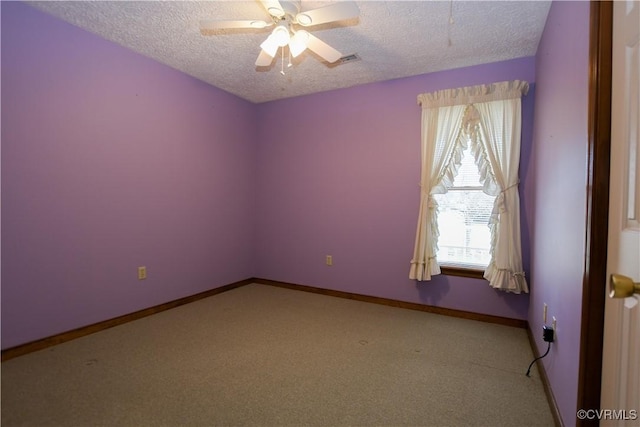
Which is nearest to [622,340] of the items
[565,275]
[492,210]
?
[565,275]

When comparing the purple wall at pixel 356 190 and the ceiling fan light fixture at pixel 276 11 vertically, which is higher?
the ceiling fan light fixture at pixel 276 11

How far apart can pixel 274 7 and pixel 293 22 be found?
22cm

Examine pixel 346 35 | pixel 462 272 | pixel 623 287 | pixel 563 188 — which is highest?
pixel 346 35

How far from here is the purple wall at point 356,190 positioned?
302 centimetres

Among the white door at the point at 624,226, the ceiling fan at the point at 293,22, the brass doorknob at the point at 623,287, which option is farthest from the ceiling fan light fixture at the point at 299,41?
the brass doorknob at the point at 623,287

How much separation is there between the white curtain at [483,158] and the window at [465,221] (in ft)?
0.33

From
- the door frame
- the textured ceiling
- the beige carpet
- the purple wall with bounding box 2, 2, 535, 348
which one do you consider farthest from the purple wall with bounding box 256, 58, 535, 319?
the door frame

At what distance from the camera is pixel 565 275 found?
1470mm

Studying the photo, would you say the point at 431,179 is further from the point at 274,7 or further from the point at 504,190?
the point at 274,7

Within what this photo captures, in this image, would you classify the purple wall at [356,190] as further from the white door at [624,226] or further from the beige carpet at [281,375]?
the white door at [624,226]

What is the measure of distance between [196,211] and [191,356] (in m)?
1.70

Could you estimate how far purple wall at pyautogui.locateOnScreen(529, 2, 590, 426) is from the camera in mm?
1258

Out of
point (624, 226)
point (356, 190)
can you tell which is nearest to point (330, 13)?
point (624, 226)

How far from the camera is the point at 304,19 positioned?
186 centimetres
